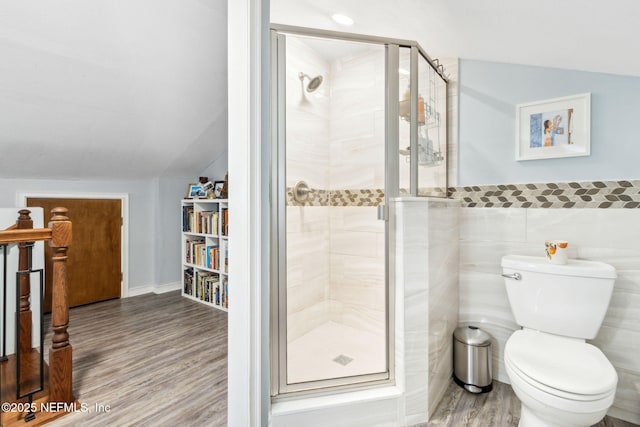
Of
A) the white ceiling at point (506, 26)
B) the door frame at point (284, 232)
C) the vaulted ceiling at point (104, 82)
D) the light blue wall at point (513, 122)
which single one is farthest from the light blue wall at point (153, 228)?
the light blue wall at point (513, 122)

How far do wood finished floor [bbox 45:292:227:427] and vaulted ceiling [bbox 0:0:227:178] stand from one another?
1.54 meters

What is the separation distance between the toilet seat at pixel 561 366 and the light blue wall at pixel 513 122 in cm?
88

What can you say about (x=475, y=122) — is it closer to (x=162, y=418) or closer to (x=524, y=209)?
(x=524, y=209)

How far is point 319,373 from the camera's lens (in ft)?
5.35

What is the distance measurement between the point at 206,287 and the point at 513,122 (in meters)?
3.16

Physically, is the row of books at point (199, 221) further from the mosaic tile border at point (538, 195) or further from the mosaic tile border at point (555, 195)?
the mosaic tile border at point (555, 195)

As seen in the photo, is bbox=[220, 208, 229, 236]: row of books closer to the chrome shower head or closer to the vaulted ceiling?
the vaulted ceiling

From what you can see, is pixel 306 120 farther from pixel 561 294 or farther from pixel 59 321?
pixel 59 321

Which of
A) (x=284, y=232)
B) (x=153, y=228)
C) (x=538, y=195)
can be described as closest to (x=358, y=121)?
(x=284, y=232)

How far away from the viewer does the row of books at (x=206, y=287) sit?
3225 millimetres

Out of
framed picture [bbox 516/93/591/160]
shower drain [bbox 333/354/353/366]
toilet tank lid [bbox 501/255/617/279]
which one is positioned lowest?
shower drain [bbox 333/354/353/366]

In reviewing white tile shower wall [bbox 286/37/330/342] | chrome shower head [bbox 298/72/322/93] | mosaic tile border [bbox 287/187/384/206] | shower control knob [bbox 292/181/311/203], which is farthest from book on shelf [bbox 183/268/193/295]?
chrome shower head [bbox 298/72/322/93]

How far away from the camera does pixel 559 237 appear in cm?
172

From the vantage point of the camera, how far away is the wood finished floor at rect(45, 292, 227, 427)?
1628 millimetres
